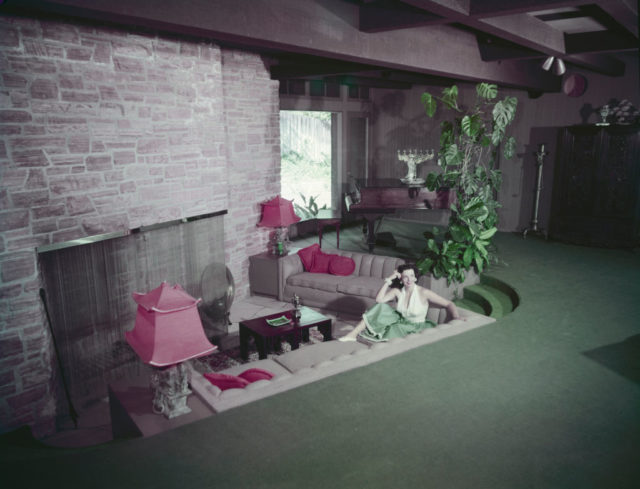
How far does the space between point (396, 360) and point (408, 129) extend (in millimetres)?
8064

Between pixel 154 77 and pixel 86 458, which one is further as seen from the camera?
pixel 154 77

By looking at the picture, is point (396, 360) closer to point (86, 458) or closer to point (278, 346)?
point (278, 346)

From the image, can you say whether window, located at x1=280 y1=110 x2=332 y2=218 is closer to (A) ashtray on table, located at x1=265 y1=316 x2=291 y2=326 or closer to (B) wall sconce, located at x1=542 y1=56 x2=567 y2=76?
(A) ashtray on table, located at x1=265 y1=316 x2=291 y2=326

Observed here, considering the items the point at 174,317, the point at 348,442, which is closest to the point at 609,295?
the point at 348,442

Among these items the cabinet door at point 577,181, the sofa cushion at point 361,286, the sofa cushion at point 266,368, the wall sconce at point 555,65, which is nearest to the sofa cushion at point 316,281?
the sofa cushion at point 361,286

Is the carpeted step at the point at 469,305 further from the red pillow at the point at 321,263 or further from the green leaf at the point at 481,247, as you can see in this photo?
the red pillow at the point at 321,263

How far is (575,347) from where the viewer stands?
4.38 meters

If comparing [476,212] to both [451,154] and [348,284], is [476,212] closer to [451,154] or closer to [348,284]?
[451,154]

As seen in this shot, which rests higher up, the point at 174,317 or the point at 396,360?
the point at 174,317

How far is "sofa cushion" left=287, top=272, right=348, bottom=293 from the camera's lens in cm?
671

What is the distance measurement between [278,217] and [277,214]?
0.16ft

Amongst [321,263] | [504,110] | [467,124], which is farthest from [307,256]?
[504,110]

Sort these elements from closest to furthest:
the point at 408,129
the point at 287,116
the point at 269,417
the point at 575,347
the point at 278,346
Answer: the point at 269,417 < the point at 575,347 < the point at 278,346 < the point at 287,116 < the point at 408,129

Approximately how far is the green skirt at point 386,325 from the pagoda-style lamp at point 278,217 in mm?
2808
